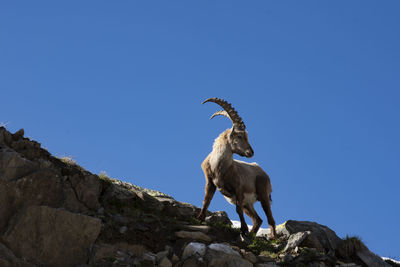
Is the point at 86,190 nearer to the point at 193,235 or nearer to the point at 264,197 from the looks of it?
the point at 193,235

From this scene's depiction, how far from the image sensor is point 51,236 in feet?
33.1


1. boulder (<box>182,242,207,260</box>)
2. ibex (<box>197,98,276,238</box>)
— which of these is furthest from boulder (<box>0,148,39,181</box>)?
ibex (<box>197,98,276,238</box>)

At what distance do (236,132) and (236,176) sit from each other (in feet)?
4.95

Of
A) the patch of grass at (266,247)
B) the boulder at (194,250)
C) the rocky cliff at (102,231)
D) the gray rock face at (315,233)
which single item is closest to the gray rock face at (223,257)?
the rocky cliff at (102,231)

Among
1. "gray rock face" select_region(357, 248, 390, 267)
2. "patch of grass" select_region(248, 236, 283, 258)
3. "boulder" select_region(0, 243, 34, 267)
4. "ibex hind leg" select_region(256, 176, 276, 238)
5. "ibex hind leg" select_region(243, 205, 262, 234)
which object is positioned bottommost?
"boulder" select_region(0, 243, 34, 267)

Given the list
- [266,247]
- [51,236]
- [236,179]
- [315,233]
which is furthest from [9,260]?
[315,233]

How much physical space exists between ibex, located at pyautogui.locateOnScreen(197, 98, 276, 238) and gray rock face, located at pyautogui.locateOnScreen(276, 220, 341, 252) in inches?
20.6

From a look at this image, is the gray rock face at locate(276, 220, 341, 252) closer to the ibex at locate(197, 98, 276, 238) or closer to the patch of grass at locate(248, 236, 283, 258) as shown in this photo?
the ibex at locate(197, 98, 276, 238)

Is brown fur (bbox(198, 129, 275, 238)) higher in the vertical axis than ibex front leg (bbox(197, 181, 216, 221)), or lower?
higher

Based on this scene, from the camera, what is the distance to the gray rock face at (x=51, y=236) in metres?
9.82

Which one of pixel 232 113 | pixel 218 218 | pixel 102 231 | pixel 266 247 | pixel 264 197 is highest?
pixel 232 113

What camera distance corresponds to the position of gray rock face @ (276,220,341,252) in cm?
1338

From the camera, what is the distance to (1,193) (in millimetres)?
10375

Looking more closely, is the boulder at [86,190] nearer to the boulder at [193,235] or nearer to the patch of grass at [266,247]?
the boulder at [193,235]
